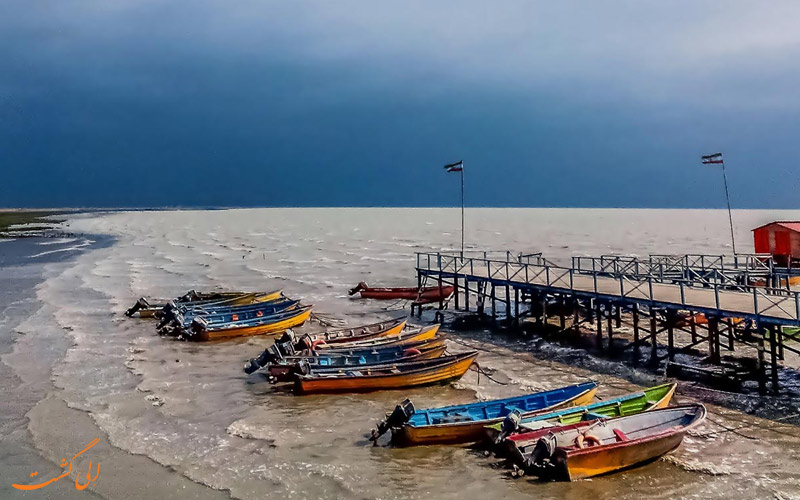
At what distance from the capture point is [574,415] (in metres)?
16.3

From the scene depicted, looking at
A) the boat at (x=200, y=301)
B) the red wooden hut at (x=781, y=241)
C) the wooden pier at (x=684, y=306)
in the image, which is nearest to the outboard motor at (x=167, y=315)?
the boat at (x=200, y=301)

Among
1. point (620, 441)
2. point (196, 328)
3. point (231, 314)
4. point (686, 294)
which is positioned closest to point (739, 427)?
point (620, 441)

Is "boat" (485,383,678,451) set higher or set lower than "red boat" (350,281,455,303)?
lower

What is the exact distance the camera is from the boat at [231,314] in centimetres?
3125

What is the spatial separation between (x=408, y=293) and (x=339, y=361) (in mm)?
18089

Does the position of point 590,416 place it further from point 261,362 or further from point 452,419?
point 261,362

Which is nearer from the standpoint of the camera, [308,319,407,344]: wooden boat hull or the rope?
the rope

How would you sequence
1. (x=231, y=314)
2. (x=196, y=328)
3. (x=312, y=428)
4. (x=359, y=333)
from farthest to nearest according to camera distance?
(x=231, y=314), (x=196, y=328), (x=359, y=333), (x=312, y=428)

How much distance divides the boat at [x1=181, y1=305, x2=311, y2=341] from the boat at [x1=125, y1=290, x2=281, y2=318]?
4423 mm

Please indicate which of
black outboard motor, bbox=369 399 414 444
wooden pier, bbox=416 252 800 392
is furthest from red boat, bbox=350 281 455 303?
black outboard motor, bbox=369 399 414 444

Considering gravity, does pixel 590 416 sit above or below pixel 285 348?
below

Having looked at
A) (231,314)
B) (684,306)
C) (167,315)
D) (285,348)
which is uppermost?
(684,306)

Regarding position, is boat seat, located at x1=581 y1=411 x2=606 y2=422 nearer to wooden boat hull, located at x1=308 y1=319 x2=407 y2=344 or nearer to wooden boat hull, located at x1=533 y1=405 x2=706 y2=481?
wooden boat hull, located at x1=533 y1=405 x2=706 y2=481

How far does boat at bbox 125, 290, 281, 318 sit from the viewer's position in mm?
35250
